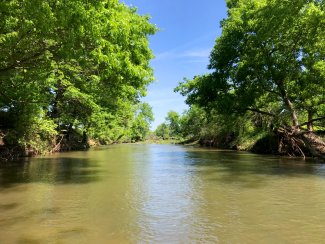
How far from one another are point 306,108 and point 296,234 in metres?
19.1

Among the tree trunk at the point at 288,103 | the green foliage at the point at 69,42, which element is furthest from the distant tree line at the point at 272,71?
the green foliage at the point at 69,42

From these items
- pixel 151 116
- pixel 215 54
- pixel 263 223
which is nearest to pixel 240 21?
pixel 215 54

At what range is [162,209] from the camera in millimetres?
8367

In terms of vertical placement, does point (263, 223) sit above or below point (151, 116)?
below

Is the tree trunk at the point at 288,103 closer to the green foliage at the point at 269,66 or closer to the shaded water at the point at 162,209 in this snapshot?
the green foliage at the point at 269,66

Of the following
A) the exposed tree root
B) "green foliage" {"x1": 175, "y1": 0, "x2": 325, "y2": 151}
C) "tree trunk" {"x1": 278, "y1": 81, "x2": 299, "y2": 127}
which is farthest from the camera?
"tree trunk" {"x1": 278, "y1": 81, "x2": 299, "y2": 127}

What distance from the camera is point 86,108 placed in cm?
3106

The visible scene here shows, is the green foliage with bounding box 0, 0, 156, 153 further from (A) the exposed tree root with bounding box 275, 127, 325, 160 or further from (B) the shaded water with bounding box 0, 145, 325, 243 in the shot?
(A) the exposed tree root with bounding box 275, 127, 325, 160

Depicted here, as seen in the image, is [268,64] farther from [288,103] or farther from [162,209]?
[162,209]

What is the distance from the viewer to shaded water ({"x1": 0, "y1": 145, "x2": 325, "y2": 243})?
6266mm

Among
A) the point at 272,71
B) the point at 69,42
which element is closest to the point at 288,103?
the point at 272,71

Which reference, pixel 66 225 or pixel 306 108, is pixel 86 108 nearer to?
pixel 306 108

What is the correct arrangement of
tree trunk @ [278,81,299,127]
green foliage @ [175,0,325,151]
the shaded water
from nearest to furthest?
the shaded water → green foliage @ [175,0,325,151] → tree trunk @ [278,81,299,127]

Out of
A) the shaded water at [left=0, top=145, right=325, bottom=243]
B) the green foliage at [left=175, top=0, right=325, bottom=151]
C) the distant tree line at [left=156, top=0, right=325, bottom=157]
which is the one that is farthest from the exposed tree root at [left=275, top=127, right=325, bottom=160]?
the shaded water at [left=0, top=145, right=325, bottom=243]
